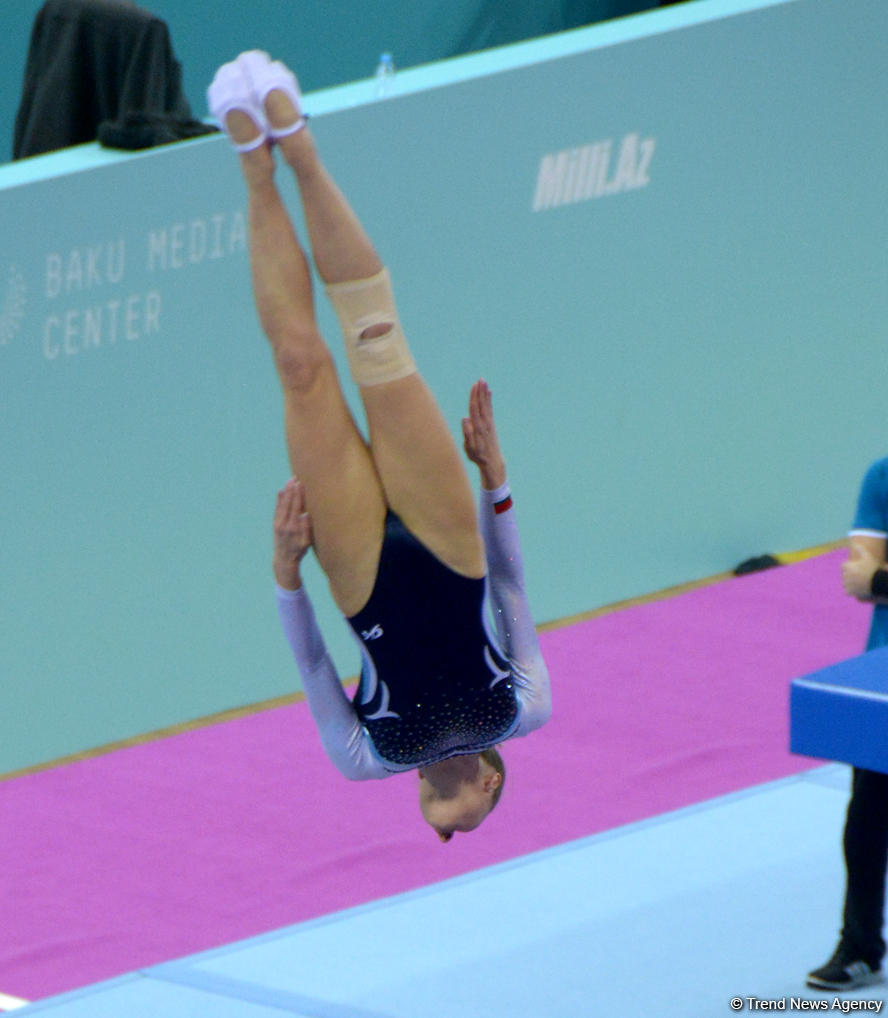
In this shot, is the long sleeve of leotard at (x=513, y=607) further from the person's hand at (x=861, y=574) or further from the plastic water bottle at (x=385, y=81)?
the plastic water bottle at (x=385, y=81)

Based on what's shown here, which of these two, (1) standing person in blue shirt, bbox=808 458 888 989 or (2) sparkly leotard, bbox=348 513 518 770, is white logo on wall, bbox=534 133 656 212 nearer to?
(1) standing person in blue shirt, bbox=808 458 888 989

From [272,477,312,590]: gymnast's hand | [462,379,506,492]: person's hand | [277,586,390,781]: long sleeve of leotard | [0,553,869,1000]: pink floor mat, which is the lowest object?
[0,553,869,1000]: pink floor mat

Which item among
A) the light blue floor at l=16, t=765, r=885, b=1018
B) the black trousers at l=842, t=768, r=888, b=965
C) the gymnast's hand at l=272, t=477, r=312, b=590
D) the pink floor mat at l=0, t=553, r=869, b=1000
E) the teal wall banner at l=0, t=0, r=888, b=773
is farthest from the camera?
the teal wall banner at l=0, t=0, r=888, b=773

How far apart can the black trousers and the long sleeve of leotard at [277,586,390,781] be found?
1043mm

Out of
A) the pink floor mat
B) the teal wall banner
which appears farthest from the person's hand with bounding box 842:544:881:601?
the teal wall banner

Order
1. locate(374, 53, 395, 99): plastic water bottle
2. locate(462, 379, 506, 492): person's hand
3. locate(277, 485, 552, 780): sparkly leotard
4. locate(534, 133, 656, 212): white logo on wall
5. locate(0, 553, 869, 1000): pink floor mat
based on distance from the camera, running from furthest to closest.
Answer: locate(534, 133, 656, 212): white logo on wall → locate(374, 53, 395, 99): plastic water bottle → locate(0, 553, 869, 1000): pink floor mat → locate(277, 485, 552, 780): sparkly leotard → locate(462, 379, 506, 492): person's hand

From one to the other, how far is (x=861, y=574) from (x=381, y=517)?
42.4 inches

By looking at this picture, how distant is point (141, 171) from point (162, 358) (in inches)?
23.4

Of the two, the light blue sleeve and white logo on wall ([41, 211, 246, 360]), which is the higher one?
white logo on wall ([41, 211, 246, 360])

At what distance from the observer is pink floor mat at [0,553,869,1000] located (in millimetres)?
4871

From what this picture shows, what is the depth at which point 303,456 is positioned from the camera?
147 inches

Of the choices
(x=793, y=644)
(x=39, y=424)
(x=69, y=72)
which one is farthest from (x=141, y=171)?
(x=793, y=644)

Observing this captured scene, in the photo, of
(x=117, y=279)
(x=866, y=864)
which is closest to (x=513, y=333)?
(x=117, y=279)

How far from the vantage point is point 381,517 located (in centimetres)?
380
